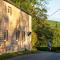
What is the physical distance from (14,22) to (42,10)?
27337 mm

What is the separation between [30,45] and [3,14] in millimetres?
15991

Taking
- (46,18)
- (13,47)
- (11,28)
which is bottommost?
(13,47)

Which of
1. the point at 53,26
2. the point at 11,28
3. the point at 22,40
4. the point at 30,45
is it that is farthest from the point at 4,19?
the point at 53,26

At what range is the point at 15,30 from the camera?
35969mm

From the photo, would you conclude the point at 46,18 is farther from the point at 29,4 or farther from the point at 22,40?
the point at 22,40

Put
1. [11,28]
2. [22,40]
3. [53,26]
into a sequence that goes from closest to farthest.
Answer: [11,28] → [22,40] → [53,26]

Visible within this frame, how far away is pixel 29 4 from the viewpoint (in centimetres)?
5562

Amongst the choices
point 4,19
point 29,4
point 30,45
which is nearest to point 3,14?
point 4,19

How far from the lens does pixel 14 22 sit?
35344 millimetres

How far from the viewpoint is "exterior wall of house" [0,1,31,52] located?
1252 inches

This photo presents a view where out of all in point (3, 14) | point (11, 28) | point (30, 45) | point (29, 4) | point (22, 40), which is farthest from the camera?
point (29, 4)

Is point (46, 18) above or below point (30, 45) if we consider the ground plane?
above

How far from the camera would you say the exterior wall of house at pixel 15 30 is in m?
31.8

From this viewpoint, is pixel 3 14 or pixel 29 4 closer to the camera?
pixel 3 14
